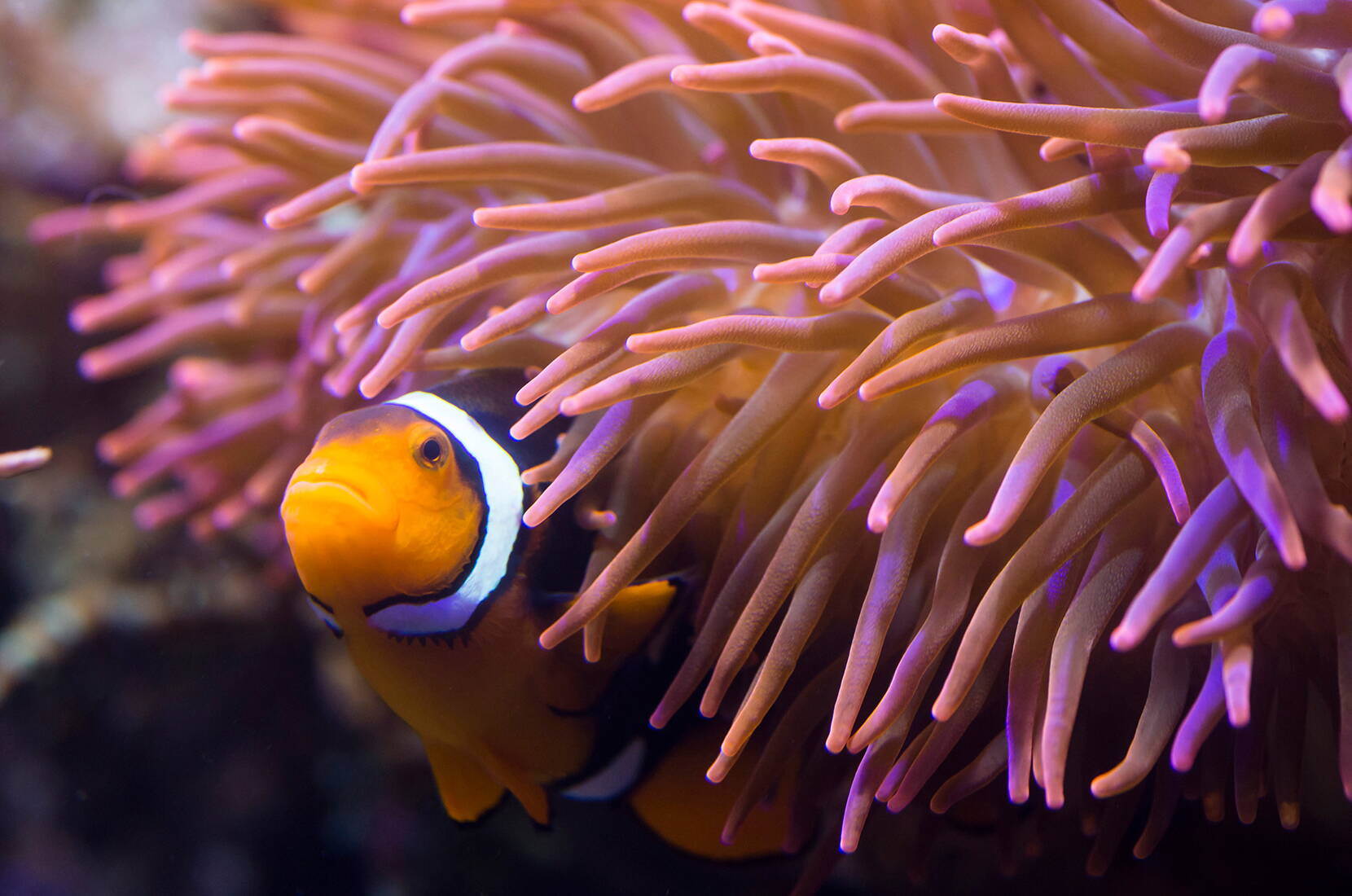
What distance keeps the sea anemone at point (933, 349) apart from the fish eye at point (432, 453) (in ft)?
0.30

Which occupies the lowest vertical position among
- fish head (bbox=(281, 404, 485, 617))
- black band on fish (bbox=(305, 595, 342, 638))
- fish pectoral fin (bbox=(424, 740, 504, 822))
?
fish pectoral fin (bbox=(424, 740, 504, 822))

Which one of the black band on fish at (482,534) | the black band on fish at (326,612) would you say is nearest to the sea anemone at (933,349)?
the black band on fish at (482,534)

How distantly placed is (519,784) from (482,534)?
288 mm

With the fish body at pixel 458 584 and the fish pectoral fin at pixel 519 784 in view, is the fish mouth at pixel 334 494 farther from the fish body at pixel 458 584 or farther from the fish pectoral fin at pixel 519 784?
the fish pectoral fin at pixel 519 784

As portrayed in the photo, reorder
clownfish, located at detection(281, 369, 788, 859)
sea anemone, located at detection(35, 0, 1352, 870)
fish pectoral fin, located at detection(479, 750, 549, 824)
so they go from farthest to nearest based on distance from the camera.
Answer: fish pectoral fin, located at detection(479, 750, 549, 824) → clownfish, located at detection(281, 369, 788, 859) → sea anemone, located at detection(35, 0, 1352, 870)

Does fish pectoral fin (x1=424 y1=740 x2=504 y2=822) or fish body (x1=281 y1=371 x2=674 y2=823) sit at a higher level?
fish body (x1=281 y1=371 x2=674 y2=823)

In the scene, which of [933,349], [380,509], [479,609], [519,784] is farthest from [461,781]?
[933,349]

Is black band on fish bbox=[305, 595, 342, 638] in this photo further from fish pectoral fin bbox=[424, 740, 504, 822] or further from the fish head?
fish pectoral fin bbox=[424, 740, 504, 822]

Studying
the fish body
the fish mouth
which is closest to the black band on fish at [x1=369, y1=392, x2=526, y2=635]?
the fish body

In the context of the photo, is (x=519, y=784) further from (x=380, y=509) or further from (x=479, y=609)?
(x=380, y=509)

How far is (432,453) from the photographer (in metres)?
0.86

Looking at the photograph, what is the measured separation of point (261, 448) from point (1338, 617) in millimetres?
1237

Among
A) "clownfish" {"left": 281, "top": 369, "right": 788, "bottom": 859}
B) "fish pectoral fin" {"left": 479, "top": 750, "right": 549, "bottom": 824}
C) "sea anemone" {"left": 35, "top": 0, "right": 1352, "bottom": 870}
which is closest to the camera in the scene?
"sea anemone" {"left": 35, "top": 0, "right": 1352, "bottom": 870}

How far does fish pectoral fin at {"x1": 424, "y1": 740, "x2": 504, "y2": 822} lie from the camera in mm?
1025
